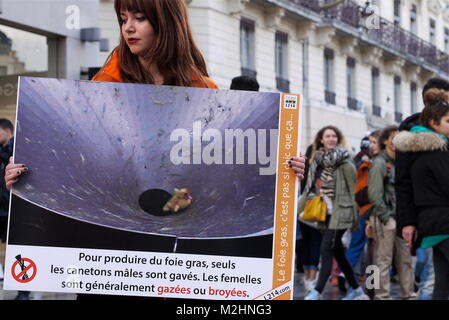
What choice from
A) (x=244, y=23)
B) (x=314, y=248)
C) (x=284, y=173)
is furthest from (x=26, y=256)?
(x=244, y=23)

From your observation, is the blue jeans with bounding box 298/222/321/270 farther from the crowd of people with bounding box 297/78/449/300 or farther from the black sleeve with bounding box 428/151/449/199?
the black sleeve with bounding box 428/151/449/199

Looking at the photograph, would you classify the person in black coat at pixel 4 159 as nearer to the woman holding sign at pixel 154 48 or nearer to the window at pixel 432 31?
the woman holding sign at pixel 154 48

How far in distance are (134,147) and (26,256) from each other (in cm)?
50

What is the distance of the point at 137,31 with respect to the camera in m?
3.04

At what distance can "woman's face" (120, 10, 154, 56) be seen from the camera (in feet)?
9.93

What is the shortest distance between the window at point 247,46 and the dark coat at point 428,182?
16.9 metres

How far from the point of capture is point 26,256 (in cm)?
282

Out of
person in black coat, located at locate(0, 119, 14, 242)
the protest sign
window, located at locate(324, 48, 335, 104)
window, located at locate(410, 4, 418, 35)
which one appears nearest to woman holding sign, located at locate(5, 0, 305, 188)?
the protest sign

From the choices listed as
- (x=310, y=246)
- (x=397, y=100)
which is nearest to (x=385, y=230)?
(x=310, y=246)

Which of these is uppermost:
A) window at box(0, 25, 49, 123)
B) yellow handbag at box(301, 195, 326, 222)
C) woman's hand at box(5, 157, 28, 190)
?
window at box(0, 25, 49, 123)

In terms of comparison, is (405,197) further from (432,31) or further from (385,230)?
(432,31)

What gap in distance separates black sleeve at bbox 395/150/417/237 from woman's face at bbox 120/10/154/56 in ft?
9.89

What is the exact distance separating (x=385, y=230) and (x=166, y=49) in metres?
5.68

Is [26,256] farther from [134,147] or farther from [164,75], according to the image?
[164,75]
